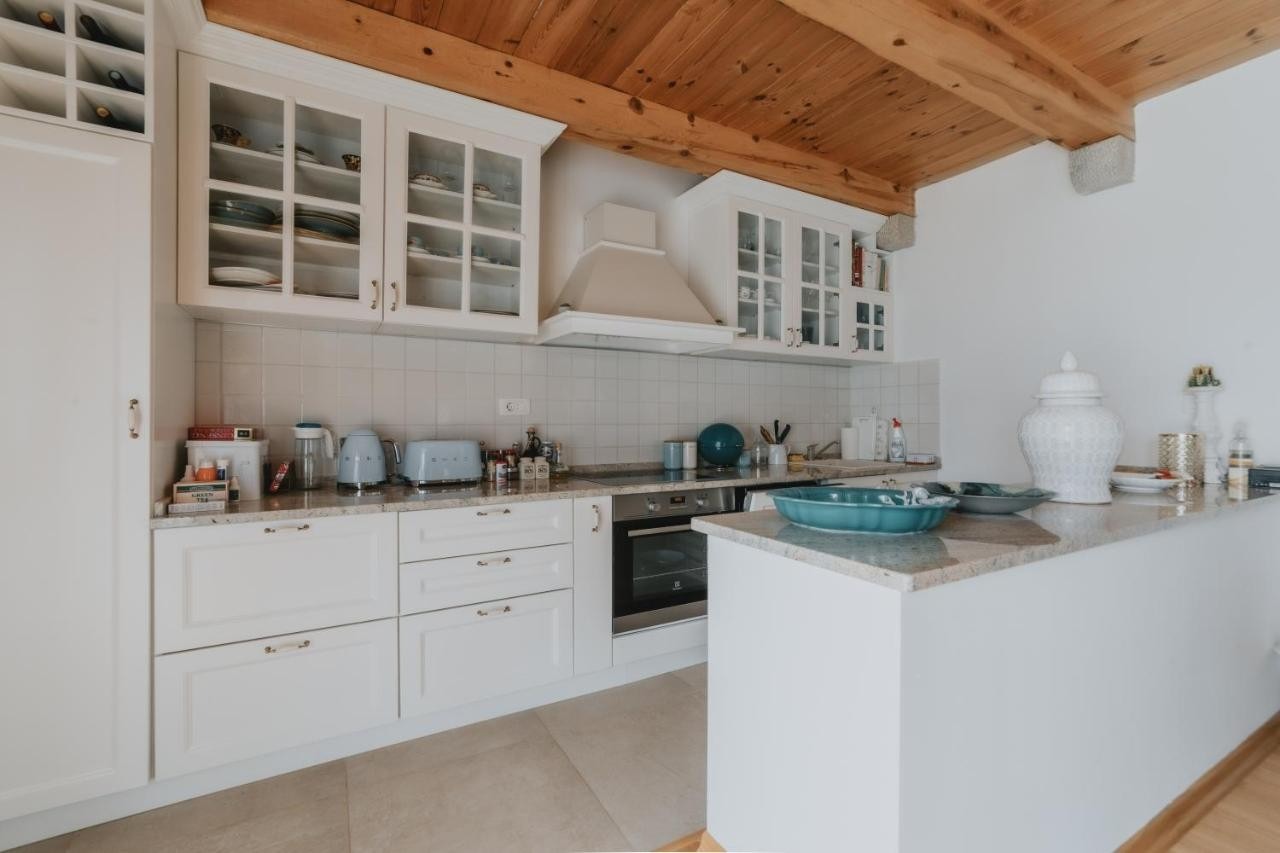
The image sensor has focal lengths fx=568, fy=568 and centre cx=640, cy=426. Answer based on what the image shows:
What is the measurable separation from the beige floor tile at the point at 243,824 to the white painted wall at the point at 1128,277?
10.2ft

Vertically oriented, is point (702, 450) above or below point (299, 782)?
above

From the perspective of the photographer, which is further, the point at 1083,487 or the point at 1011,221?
the point at 1011,221

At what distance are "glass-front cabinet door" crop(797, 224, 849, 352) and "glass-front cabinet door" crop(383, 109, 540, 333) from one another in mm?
1530

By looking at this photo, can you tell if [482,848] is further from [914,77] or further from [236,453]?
[914,77]

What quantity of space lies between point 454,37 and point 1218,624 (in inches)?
120

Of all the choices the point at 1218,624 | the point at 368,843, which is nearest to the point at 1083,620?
the point at 1218,624

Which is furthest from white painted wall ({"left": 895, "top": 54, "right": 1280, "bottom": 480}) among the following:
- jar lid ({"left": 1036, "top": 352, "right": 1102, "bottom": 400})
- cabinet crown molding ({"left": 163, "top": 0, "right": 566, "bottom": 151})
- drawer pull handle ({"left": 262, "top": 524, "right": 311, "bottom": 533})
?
drawer pull handle ({"left": 262, "top": 524, "right": 311, "bottom": 533})

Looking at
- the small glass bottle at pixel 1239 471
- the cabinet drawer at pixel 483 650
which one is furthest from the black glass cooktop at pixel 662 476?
the small glass bottle at pixel 1239 471

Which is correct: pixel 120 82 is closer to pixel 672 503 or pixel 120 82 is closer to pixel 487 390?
pixel 487 390

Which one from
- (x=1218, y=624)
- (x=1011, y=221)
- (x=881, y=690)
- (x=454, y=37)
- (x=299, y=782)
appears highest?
(x=454, y=37)

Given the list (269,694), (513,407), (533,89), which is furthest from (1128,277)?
(269,694)

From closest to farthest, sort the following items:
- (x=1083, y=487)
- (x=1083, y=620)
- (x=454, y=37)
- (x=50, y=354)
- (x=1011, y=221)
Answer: (x=1083, y=620) → (x=50, y=354) → (x=1083, y=487) → (x=454, y=37) → (x=1011, y=221)

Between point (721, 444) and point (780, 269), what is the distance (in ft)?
3.20

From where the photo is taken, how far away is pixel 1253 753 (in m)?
1.74
